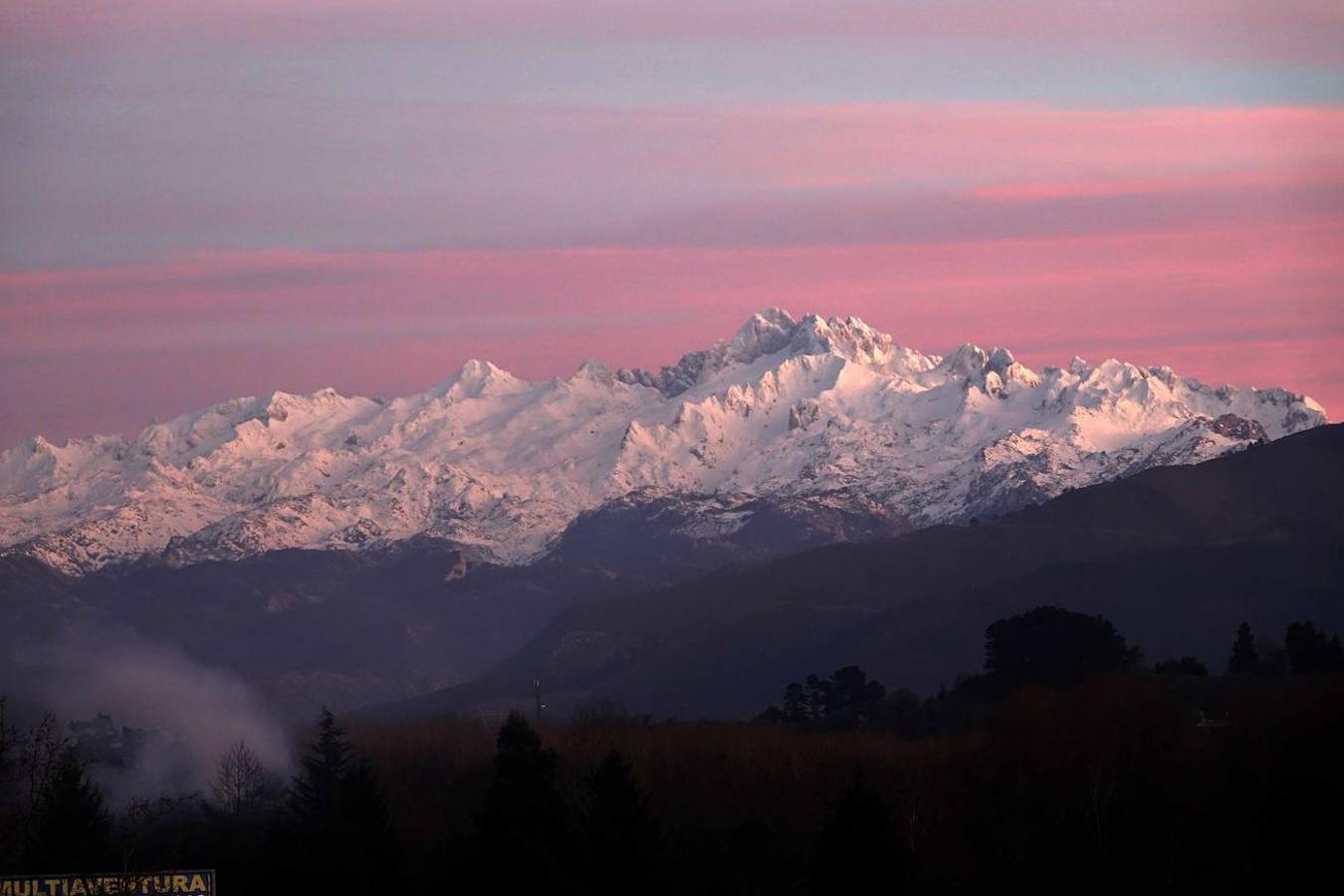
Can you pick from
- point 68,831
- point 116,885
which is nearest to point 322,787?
point 68,831

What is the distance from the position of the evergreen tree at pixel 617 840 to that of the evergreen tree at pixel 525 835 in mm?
1250

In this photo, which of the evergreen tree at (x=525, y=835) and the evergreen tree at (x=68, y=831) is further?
the evergreen tree at (x=68, y=831)

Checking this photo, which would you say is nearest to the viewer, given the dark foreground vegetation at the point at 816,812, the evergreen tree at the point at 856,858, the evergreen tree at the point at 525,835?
the evergreen tree at the point at 856,858

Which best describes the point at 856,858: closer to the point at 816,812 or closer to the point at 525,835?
the point at 525,835

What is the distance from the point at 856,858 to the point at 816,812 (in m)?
61.2

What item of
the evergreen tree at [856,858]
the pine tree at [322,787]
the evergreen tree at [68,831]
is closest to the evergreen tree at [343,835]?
the pine tree at [322,787]

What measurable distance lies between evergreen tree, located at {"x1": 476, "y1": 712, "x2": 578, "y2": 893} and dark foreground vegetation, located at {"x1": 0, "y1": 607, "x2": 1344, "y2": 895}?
95 mm

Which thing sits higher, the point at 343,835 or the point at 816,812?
the point at 343,835

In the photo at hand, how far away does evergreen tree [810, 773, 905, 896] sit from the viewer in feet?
306

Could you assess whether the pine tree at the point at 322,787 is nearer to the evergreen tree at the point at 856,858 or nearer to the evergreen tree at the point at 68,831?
the evergreen tree at the point at 68,831

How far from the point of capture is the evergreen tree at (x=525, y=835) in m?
101

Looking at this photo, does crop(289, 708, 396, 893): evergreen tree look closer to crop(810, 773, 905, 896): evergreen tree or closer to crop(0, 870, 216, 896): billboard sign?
crop(0, 870, 216, 896): billboard sign

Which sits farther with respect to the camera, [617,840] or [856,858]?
[617,840]

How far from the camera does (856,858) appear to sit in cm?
9388
